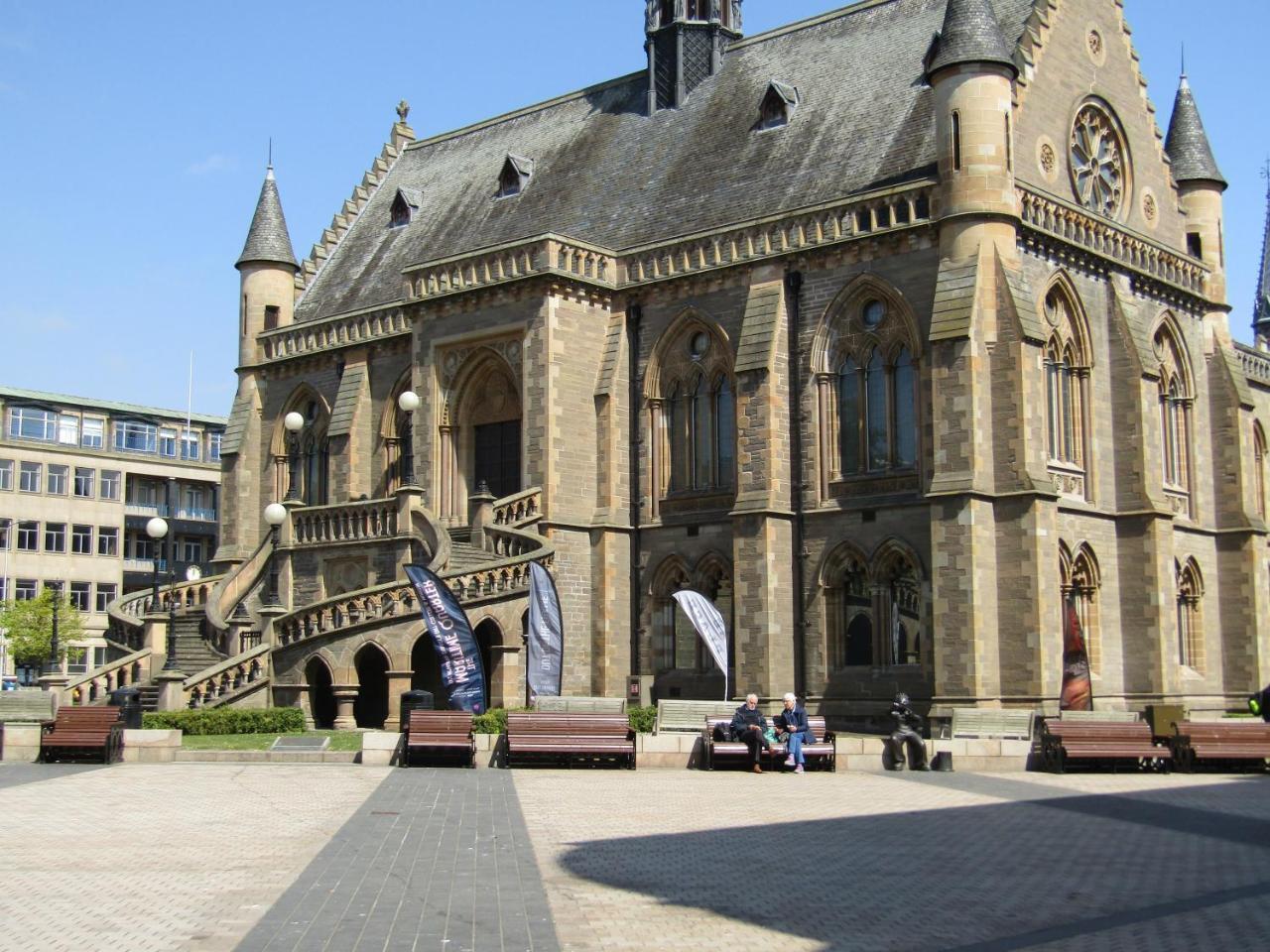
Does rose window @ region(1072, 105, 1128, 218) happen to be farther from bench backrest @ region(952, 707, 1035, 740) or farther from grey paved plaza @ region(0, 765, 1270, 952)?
grey paved plaza @ region(0, 765, 1270, 952)

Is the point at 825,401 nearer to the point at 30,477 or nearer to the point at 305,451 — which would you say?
the point at 305,451

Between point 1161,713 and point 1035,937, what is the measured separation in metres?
19.4

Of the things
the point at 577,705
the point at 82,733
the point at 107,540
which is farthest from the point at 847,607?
the point at 107,540

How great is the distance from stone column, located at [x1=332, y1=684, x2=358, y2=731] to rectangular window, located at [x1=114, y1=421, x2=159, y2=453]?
59.1 metres

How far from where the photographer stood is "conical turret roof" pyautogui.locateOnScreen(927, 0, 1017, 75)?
116 ft

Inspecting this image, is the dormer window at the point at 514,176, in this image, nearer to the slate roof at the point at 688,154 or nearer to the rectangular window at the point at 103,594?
the slate roof at the point at 688,154

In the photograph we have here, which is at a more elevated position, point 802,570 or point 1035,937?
point 802,570

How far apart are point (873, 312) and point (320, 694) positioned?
52.1ft

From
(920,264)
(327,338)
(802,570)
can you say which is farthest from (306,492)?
(920,264)

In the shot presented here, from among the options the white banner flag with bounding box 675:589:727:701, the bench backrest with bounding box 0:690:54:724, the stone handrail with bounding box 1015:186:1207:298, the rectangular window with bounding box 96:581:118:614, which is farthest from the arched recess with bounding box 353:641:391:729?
the rectangular window with bounding box 96:581:118:614

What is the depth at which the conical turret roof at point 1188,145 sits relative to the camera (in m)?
45.0

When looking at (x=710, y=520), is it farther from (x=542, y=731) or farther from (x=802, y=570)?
(x=542, y=731)

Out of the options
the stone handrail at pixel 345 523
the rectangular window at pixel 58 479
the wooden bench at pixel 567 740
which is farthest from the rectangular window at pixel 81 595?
the wooden bench at pixel 567 740

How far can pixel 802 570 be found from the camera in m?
37.3
